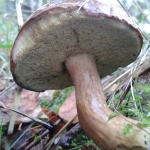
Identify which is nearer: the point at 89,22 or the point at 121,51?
the point at 89,22

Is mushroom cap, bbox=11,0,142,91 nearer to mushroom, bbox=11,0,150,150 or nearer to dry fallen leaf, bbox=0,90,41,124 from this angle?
mushroom, bbox=11,0,150,150

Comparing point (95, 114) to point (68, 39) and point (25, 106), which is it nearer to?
point (68, 39)

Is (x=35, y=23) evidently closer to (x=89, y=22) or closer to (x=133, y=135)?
(x=89, y=22)

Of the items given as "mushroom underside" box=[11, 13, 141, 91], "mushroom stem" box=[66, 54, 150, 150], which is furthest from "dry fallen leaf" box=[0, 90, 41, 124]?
"mushroom stem" box=[66, 54, 150, 150]

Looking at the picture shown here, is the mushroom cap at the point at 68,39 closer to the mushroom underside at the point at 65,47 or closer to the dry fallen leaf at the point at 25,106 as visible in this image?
the mushroom underside at the point at 65,47

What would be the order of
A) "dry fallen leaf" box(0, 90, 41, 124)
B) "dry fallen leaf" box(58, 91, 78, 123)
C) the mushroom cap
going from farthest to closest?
"dry fallen leaf" box(0, 90, 41, 124), "dry fallen leaf" box(58, 91, 78, 123), the mushroom cap

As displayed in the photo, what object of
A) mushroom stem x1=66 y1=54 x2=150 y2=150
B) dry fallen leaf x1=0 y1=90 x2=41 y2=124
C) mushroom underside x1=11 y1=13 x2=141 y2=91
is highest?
mushroom underside x1=11 y1=13 x2=141 y2=91

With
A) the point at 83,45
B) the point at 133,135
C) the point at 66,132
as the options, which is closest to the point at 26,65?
the point at 83,45

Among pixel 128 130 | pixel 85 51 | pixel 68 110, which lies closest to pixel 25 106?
pixel 68 110
